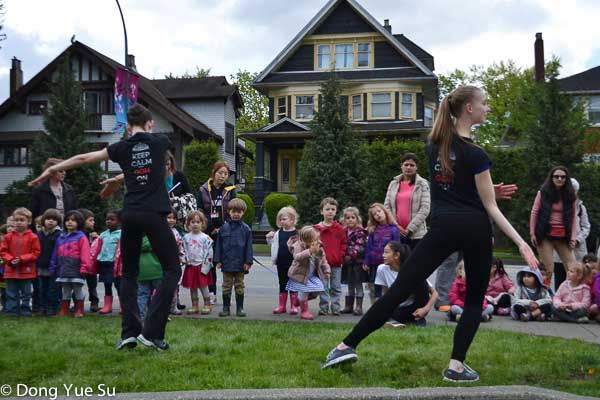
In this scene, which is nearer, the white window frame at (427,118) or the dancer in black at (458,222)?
the dancer in black at (458,222)

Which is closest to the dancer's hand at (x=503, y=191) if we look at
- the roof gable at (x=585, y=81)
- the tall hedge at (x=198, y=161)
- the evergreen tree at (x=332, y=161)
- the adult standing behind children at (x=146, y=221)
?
the adult standing behind children at (x=146, y=221)

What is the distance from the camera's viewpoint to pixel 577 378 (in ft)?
17.9

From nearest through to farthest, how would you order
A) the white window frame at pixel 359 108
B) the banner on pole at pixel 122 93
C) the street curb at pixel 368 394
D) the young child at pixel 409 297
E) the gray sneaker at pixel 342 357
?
1. the street curb at pixel 368 394
2. the gray sneaker at pixel 342 357
3. the young child at pixel 409 297
4. the banner on pole at pixel 122 93
5. the white window frame at pixel 359 108

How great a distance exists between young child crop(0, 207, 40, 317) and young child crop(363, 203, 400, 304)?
434cm

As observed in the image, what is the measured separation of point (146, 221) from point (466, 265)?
2.69 meters

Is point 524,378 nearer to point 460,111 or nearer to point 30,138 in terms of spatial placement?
point 460,111

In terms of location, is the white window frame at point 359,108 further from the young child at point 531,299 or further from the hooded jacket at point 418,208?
the young child at point 531,299

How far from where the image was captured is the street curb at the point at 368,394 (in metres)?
4.44

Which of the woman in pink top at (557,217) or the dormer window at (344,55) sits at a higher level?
the dormer window at (344,55)

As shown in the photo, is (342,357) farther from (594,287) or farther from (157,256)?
(594,287)

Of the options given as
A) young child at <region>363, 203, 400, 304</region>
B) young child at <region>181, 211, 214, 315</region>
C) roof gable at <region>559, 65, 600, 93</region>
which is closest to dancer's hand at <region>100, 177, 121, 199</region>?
young child at <region>181, 211, 214, 315</region>

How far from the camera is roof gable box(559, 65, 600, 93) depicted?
161ft

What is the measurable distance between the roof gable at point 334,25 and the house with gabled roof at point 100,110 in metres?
6.78

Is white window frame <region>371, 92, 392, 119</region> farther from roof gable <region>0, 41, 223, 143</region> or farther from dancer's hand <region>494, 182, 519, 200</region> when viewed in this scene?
Result: dancer's hand <region>494, 182, 519, 200</region>
